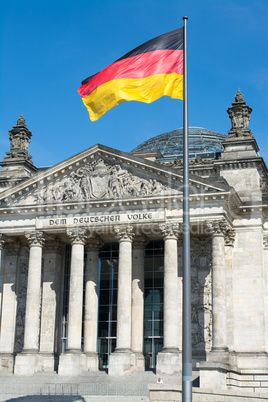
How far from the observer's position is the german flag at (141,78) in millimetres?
26344

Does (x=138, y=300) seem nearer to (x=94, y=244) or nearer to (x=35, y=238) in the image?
(x=94, y=244)

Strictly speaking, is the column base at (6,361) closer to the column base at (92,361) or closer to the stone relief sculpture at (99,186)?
the column base at (92,361)

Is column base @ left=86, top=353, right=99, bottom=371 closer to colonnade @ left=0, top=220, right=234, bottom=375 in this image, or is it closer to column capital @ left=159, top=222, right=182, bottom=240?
colonnade @ left=0, top=220, right=234, bottom=375

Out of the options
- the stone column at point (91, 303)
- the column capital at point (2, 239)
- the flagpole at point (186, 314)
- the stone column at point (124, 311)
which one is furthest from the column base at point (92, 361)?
the flagpole at point (186, 314)

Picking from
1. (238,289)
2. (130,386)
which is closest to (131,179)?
(238,289)

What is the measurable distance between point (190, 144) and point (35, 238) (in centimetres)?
2210

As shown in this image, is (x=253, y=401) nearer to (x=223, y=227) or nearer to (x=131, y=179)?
(x=223, y=227)

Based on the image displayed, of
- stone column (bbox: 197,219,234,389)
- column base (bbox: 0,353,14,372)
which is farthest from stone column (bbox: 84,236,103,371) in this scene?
stone column (bbox: 197,219,234,389)

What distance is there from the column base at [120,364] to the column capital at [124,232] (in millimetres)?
7795

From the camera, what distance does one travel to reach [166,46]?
26.5m

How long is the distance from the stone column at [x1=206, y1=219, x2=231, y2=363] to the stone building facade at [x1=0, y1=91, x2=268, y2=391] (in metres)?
0.07

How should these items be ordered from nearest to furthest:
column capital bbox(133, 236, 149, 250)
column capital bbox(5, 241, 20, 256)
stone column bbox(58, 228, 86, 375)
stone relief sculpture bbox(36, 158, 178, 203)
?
stone column bbox(58, 228, 86, 375), stone relief sculpture bbox(36, 158, 178, 203), column capital bbox(133, 236, 149, 250), column capital bbox(5, 241, 20, 256)

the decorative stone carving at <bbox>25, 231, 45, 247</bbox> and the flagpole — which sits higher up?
the decorative stone carving at <bbox>25, 231, 45, 247</bbox>

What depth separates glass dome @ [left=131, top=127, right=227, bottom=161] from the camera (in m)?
58.5
